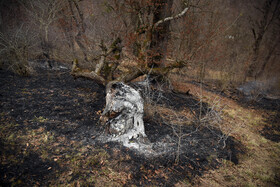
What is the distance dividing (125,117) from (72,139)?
117 cm

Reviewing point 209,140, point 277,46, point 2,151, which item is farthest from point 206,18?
point 277,46

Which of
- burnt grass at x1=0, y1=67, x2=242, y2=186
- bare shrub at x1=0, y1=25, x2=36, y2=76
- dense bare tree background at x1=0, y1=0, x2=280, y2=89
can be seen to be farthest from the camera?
dense bare tree background at x1=0, y1=0, x2=280, y2=89

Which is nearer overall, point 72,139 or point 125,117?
point 72,139

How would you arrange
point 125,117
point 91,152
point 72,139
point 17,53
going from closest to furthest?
1. point 91,152
2. point 72,139
3. point 125,117
4. point 17,53

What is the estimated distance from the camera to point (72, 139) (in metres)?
2.82

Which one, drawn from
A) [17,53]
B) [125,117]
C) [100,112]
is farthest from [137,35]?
[17,53]

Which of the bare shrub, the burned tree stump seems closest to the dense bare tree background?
the bare shrub

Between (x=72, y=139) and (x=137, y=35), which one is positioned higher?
(x=137, y=35)

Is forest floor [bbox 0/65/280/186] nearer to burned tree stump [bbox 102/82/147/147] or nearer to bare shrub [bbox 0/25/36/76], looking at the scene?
burned tree stump [bbox 102/82/147/147]

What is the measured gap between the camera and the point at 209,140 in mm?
3416

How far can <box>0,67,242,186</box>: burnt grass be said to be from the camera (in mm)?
2148

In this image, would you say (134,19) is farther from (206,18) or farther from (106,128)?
(106,128)

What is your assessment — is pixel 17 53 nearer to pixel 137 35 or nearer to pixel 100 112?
pixel 100 112

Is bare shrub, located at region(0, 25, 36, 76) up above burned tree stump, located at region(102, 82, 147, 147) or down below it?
above
